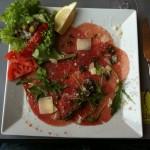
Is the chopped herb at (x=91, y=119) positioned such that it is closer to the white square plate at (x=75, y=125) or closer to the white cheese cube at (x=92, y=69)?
the white square plate at (x=75, y=125)

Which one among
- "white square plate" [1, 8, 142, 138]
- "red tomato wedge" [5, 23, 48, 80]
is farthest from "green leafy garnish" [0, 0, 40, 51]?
"white square plate" [1, 8, 142, 138]

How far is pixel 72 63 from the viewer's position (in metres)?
1.11

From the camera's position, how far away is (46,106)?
104cm

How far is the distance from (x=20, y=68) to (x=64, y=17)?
0.22 meters

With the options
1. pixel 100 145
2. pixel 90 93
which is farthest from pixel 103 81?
pixel 100 145

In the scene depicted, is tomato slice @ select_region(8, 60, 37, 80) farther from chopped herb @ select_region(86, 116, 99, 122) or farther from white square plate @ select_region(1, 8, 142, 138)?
chopped herb @ select_region(86, 116, 99, 122)

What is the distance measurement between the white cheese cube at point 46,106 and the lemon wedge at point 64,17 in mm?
234

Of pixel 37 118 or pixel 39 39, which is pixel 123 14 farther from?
pixel 37 118

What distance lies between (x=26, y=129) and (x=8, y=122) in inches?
2.1

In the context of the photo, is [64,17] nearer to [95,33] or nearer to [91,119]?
[95,33]

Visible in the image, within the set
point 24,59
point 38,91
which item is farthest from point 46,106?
point 24,59

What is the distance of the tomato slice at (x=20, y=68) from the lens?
3.49 feet

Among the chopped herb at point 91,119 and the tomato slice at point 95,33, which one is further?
the tomato slice at point 95,33

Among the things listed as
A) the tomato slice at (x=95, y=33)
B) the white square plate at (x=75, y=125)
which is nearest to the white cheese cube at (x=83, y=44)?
the tomato slice at (x=95, y=33)
